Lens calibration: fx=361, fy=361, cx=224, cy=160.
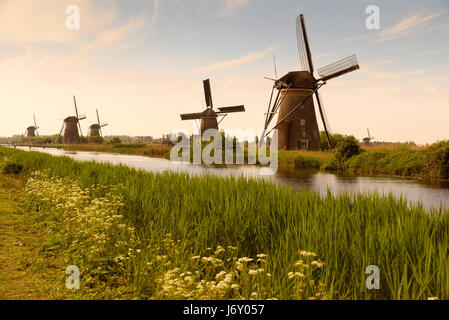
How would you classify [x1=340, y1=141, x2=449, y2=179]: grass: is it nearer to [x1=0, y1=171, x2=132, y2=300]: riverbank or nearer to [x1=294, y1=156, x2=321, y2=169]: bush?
[x1=294, y1=156, x2=321, y2=169]: bush

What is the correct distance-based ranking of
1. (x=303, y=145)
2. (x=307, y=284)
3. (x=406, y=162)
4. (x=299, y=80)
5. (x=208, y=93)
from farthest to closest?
(x=208, y=93)
(x=303, y=145)
(x=299, y=80)
(x=406, y=162)
(x=307, y=284)

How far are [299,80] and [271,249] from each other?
30806 mm

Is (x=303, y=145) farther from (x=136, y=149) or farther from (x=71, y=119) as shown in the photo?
(x=71, y=119)

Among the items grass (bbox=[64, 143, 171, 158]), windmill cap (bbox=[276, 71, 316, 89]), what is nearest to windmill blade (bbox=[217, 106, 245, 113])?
grass (bbox=[64, 143, 171, 158])

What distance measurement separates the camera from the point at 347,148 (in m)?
26.9

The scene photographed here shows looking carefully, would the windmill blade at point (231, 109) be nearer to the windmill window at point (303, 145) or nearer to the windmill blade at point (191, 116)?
the windmill blade at point (191, 116)

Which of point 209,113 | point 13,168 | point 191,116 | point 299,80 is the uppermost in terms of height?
point 299,80

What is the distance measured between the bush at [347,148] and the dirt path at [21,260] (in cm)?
2204

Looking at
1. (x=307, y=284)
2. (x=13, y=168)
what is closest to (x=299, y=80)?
(x=13, y=168)

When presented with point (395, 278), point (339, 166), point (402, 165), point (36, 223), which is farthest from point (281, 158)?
point (395, 278)

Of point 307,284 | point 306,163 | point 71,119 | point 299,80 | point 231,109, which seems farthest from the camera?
point 71,119

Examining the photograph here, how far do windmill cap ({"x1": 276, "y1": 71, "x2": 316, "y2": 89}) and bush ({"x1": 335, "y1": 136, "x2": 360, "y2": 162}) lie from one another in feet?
30.8

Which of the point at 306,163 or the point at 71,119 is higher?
the point at 71,119
